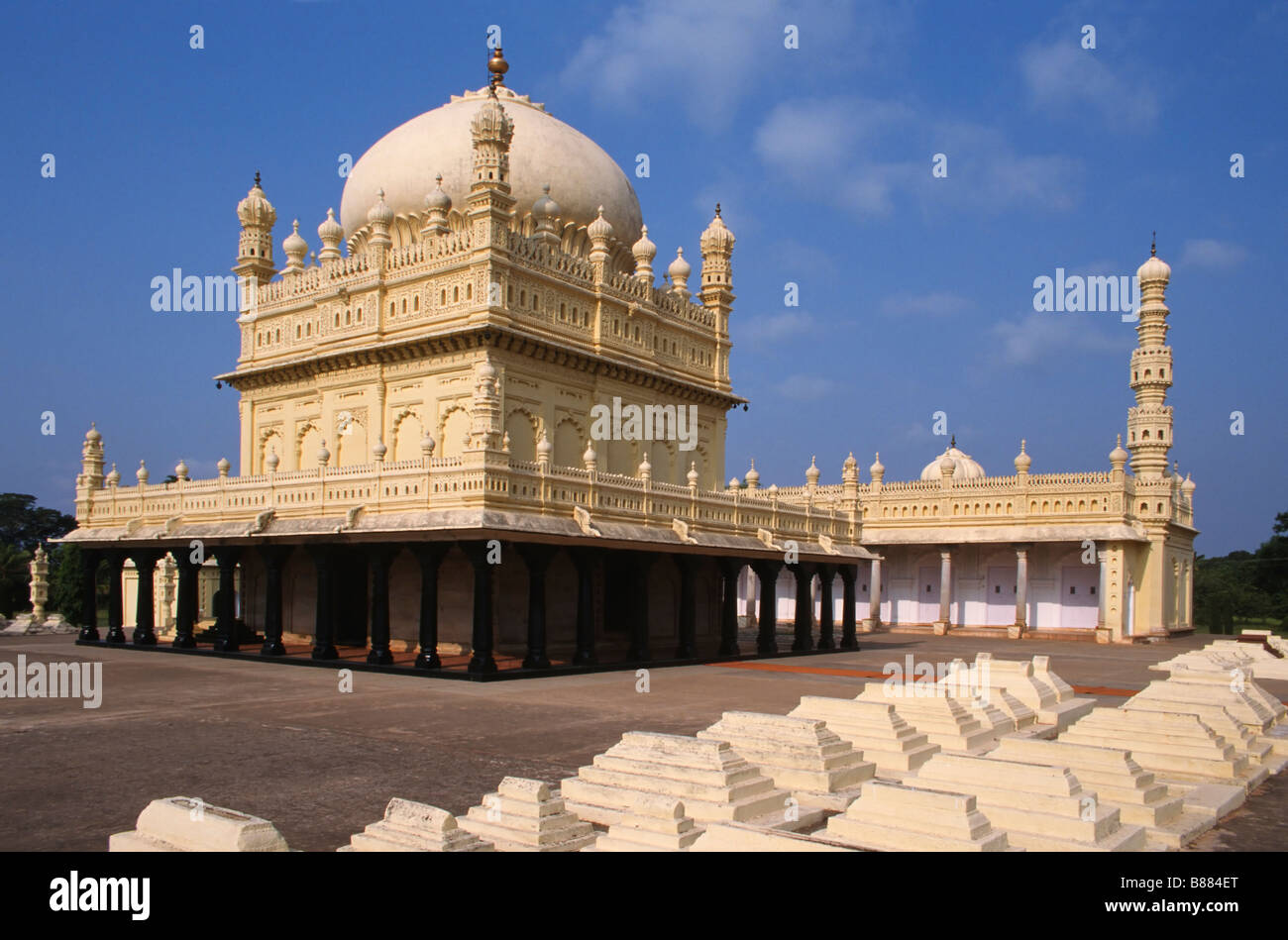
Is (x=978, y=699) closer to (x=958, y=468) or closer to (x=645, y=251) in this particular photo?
(x=645, y=251)

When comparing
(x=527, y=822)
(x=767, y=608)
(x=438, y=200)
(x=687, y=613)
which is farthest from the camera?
(x=767, y=608)

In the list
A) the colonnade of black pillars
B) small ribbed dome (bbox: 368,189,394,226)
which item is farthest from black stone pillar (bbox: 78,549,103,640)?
small ribbed dome (bbox: 368,189,394,226)

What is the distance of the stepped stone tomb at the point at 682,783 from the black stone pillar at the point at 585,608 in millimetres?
13379

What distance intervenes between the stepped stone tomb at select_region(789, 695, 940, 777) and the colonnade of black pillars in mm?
9725

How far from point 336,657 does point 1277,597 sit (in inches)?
2366

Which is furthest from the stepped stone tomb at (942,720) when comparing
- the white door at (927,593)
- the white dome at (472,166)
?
the white door at (927,593)

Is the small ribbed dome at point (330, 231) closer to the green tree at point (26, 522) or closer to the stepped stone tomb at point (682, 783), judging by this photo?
the stepped stone tomb at point (682, 783)

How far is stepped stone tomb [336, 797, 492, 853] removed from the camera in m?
6.34

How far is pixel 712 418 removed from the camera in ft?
106

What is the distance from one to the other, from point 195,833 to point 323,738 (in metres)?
6.77

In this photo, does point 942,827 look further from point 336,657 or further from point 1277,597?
point 1277,597

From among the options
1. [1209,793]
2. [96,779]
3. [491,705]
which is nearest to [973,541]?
[491,705]

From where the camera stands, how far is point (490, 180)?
77.6ft

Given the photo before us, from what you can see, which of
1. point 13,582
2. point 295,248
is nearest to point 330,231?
point 295,248
